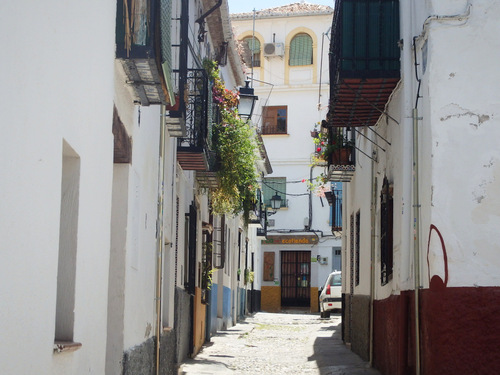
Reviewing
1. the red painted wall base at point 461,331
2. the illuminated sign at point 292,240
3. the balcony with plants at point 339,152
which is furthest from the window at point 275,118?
the red painted wall base at point 461,331

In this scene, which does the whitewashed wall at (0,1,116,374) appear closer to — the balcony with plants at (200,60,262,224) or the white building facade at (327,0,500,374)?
the white building facade at (327,0,500,374)

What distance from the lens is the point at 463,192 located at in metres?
8.88

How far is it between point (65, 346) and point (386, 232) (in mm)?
7493

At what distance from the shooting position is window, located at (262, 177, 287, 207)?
39.7m

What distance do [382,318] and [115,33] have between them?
6855 mm

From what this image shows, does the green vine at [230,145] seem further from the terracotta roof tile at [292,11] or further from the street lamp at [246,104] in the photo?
the terracotta roof tile at [292,11]

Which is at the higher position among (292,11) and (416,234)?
(292,11)

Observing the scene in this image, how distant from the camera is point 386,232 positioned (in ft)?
39.4

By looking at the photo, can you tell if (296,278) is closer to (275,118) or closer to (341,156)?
(275,118)

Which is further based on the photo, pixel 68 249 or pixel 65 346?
pixel 68 249

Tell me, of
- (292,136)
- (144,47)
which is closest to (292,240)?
(292,136)

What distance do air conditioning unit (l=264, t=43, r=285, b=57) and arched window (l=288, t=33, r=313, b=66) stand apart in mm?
701

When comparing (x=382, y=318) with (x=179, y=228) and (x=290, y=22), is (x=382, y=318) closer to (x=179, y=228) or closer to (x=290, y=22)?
(x=179, y=228)

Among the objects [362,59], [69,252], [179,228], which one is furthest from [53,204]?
[179,228]
